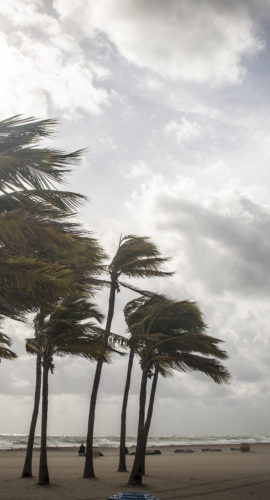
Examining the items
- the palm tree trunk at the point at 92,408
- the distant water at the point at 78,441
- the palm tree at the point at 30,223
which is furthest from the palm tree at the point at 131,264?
the distant water at the point at 78,441

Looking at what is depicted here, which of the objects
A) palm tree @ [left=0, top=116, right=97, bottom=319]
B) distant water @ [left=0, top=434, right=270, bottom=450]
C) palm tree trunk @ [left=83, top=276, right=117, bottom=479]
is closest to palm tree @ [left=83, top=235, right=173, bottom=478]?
palm tree trunk @ [left=83, top=276, right=117, bottom=479]

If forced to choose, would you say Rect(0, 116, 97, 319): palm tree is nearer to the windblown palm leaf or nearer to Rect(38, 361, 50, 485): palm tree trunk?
the windblown palm leaf

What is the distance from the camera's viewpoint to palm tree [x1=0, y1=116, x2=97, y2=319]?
759 centimetres

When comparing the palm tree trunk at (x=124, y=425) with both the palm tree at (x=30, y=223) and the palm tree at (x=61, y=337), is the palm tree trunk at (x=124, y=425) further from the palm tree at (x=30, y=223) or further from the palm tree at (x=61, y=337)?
the palm tree at (x=30, y=223)

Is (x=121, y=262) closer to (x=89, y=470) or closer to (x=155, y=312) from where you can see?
(x=155, y=312)

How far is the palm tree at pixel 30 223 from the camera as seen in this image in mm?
7586

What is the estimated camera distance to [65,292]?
7863 millimetres

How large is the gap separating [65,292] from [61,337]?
9.07 metres

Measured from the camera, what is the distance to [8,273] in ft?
24.7

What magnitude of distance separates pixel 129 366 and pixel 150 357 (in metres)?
5.30

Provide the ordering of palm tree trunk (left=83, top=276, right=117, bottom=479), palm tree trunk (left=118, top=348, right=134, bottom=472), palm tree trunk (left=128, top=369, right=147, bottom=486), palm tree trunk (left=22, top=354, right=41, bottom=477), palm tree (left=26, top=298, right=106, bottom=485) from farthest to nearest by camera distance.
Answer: palm tree trunk (left=118, top=348, right=134, bottom=472), palm tree trunk (left=83, top=276, right=117, bottom=479), palm tree trunk (left=22, top=354, right=41, bottom=477), palm tree trunk (left=128, top=369, right=147, bottom=486), palm tree (left=26, top=298, right=106, bottom=485)

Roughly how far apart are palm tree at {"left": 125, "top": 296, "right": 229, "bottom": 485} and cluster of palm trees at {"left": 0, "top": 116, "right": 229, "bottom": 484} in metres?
0.04

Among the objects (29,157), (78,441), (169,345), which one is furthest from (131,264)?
(78,441)

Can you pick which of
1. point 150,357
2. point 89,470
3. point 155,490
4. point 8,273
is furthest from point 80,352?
point 8,273
